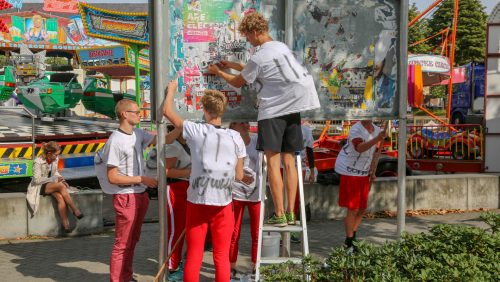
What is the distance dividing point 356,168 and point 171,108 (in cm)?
277

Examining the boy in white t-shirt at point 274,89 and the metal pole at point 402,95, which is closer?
the boy in white t-shirt at point 274,89

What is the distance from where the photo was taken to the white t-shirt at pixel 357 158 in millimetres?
7859

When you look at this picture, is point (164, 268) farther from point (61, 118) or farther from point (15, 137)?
point (61, 118)

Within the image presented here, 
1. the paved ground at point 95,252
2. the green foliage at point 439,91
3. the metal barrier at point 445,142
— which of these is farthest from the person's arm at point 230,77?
the green foliage at point 439,91

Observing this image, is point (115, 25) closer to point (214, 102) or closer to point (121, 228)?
point (121, 228)

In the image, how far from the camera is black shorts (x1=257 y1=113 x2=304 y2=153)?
6055mm

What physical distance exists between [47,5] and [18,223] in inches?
1996

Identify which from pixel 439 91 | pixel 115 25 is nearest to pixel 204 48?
pixel 115 25

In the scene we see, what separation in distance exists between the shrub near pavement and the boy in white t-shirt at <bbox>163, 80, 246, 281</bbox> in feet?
2.24

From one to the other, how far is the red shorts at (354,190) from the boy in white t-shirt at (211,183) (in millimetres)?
2542

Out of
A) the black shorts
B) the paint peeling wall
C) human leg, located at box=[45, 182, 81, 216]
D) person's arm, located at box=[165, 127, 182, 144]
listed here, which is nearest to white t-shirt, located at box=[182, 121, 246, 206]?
person's arm, located at box=[165, 127, 182, 144]

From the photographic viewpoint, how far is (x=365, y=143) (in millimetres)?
7727

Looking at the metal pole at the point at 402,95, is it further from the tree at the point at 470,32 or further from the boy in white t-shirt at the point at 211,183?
the tree at the point at 470,32

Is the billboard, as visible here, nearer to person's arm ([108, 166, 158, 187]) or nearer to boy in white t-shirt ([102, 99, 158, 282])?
boy in white t-shirt ([102, 99, 158, 282])
